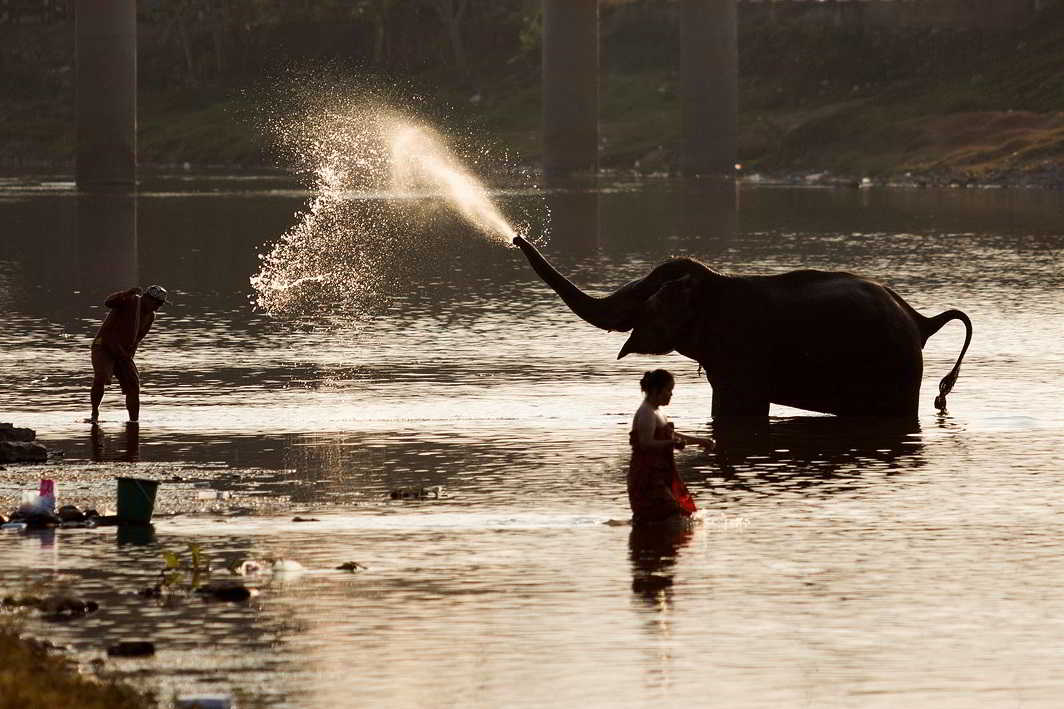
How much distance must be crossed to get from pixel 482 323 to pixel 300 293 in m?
7.07

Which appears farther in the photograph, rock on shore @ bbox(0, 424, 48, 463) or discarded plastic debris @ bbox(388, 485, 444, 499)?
rock on shore @ bbox(0, 424, 48, 463)

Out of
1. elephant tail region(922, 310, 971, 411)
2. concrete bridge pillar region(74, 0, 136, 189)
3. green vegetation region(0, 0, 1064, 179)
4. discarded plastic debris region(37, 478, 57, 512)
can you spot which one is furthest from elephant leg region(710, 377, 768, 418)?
concrete bridge pillar region(74, 0, 136, 189)

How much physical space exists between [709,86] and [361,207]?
94.2ft

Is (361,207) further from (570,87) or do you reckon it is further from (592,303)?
(592,303)

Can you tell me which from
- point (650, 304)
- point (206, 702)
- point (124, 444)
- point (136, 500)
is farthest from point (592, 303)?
point (206, 702)

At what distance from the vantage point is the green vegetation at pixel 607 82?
333 feet

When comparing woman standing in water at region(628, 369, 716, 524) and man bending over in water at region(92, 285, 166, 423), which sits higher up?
man bending over in water at region(92, 285, 166, 423)

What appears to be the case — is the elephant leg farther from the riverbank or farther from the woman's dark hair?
the riverbank

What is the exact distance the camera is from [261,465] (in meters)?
21.3

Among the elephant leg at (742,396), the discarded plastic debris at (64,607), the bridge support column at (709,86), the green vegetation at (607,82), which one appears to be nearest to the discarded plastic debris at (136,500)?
the discarded plastic debris at (64,607)

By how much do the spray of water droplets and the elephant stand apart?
5.78ft

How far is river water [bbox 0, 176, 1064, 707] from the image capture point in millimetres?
13820

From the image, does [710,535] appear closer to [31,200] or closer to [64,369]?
[64,369]

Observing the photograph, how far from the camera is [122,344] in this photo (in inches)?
962
